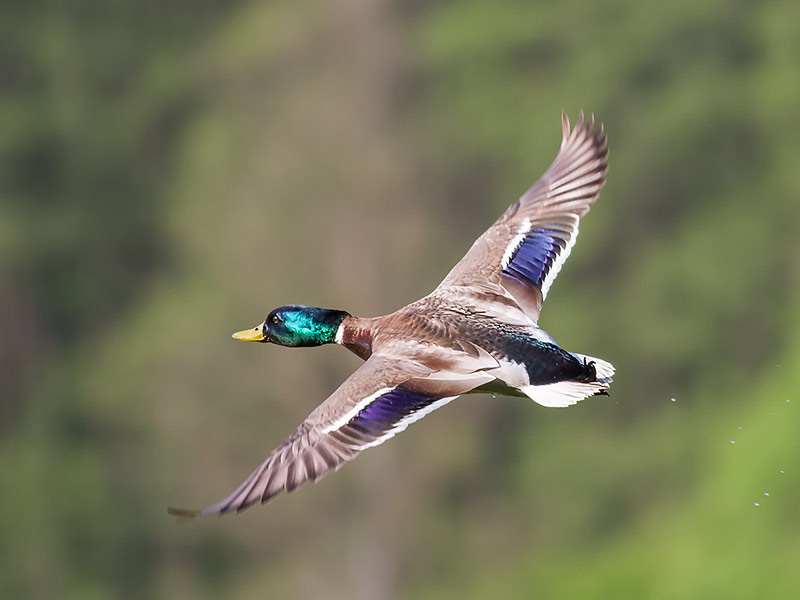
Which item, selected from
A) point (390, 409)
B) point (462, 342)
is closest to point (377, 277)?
point (462, 342)

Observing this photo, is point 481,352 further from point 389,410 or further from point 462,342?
point 389,410

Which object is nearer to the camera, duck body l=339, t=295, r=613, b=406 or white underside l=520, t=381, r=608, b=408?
white underside l=520, t=381, r=608, b=408

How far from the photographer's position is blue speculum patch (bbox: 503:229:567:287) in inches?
340

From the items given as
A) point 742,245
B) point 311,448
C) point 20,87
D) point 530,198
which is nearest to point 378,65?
point 742,245

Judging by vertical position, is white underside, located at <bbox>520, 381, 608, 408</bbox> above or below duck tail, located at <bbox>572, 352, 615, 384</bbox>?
below

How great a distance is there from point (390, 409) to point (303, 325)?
152 centimetres

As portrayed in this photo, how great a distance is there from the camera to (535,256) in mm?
8766

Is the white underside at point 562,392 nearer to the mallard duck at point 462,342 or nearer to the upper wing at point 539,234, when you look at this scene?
the mallard duck at point 462,342

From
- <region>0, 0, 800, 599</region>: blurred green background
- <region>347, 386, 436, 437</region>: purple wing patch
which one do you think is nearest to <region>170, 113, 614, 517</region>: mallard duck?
<region>347, 386, 436, 437</region>: purple wing patch

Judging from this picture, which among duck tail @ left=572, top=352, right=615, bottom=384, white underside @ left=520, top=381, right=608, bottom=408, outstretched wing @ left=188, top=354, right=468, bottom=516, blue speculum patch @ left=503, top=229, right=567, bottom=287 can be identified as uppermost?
blue speculum patch @ left=503, top=229, right=567, bottom=287

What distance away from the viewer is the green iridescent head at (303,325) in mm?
8500

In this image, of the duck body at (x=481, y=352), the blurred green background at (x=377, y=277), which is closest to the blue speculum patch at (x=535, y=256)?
the duck body at (x=481, y=352)

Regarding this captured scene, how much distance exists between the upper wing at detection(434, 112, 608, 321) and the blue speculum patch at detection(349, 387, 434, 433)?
131cm

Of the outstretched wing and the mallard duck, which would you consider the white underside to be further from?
the outstretched wing
